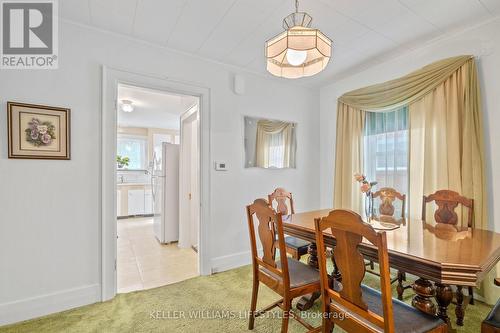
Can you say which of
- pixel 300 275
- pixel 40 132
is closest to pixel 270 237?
pixel 300 275

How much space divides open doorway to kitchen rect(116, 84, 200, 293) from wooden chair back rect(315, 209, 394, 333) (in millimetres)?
1950

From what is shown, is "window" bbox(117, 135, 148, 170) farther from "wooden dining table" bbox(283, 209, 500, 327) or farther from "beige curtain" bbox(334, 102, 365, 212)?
"wooden dining table" bbox(283, 209, 500, 327)

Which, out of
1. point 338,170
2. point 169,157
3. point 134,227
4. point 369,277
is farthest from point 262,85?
point 134,227

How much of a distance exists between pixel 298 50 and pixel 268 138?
1.84 metres

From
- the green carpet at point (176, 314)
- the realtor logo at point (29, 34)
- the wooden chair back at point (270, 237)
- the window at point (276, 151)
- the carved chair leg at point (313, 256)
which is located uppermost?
the realtor logo at point (29, 34)

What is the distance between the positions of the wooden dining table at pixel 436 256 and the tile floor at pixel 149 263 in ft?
5.54

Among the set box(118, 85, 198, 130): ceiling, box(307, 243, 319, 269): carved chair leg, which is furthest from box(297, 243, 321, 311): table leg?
box(118, 85, 198, 130): ceiling

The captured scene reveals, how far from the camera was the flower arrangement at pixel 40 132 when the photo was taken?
199 centimetres

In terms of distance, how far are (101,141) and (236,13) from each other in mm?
1681

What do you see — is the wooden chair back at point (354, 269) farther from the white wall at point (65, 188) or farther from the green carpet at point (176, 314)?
the white wall at point (65, 188)

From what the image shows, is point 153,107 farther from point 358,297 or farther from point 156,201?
point 358,297

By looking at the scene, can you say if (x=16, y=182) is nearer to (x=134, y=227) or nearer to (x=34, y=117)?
(x=34, y=117)

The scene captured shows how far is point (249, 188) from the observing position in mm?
3186

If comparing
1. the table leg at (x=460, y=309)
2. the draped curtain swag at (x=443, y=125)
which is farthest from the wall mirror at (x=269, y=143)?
the table leg at (x=460, y=309)
